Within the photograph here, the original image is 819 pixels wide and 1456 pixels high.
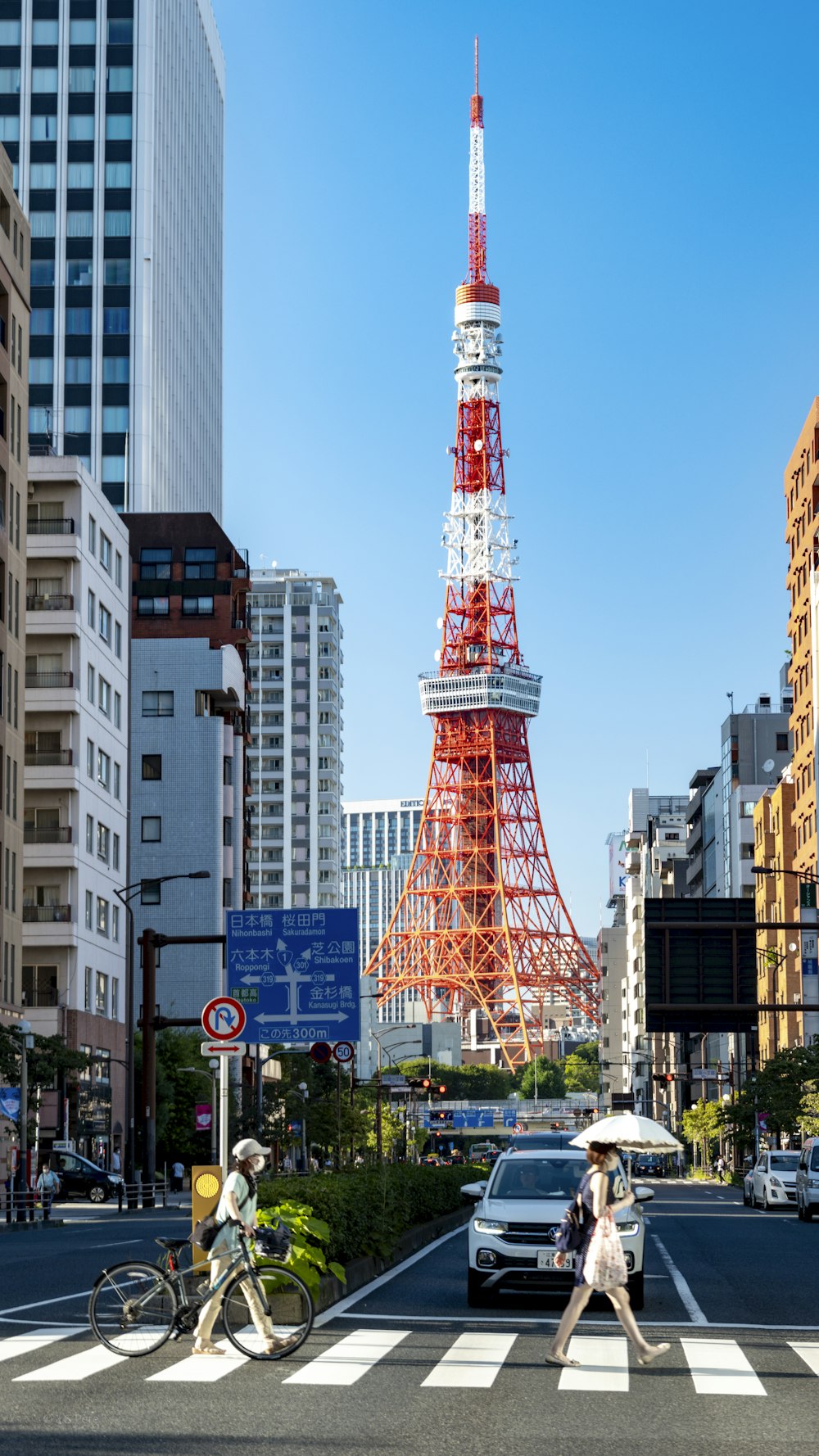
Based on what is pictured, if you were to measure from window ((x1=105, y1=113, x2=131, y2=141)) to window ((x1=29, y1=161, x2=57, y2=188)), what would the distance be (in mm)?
3786

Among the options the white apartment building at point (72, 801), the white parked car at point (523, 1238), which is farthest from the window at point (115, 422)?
the white parked car at point (523, 1238)

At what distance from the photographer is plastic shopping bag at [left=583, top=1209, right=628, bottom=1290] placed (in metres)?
13.5

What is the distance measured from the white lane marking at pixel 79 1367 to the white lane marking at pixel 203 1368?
1.49 feet

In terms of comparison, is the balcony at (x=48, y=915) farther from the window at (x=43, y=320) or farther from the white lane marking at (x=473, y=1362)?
the white lane marking at (x=473, y=1362)

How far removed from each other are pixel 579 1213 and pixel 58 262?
110 m

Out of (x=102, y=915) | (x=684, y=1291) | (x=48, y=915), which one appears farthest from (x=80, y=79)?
(x=684, y=1291)

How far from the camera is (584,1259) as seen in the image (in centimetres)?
1371

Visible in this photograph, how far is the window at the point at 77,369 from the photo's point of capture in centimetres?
11600

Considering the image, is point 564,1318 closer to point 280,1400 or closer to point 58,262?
point 280,1400

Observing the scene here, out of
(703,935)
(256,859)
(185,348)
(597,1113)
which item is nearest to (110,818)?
(703,935)

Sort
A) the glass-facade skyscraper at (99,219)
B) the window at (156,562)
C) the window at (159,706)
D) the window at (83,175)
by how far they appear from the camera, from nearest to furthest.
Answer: the window at (159,706)
the window at (156,562)
the glass-facade skyscraper at (99,219)
the window at (83,175)

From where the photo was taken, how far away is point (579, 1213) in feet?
46.4

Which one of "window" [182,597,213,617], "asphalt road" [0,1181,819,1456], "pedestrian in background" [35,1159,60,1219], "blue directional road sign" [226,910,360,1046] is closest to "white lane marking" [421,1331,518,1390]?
"asphalt road" [0,1181,819,1456]

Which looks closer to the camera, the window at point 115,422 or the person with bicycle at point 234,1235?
the person with bicycle at point 234,1235
